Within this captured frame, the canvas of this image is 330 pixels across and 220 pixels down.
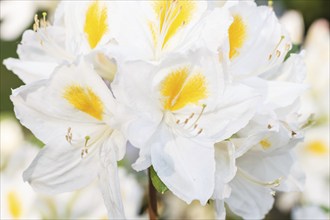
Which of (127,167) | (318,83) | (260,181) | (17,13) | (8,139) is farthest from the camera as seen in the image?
(17,13)

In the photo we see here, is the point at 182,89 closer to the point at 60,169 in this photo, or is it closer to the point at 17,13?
the point at 60,169

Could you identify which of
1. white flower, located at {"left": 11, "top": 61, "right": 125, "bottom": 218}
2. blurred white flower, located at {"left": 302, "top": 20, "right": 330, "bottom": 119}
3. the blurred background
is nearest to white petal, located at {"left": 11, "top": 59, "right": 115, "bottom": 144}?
white flower, located at {"left": 11, "top": 61, "right": 125, "bottom": 218}

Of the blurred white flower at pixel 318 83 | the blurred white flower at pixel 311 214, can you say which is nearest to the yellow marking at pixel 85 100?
the blurred white flower at pixel 311 214

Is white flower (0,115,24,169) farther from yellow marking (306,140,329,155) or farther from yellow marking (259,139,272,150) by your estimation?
yellow marking (306,140,329,155)

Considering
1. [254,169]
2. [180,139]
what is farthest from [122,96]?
[254,169]

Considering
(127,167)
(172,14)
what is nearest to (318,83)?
(127,167)

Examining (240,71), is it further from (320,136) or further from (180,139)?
(320,136)
